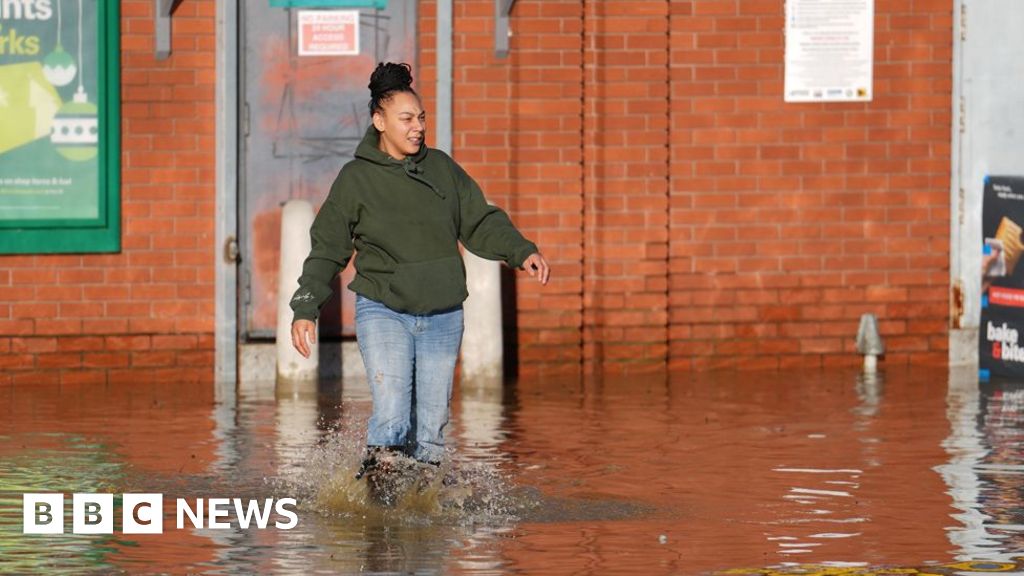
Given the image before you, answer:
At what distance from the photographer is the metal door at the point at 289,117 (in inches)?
595

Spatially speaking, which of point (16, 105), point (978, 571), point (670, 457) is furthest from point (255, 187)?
point (978, 571)

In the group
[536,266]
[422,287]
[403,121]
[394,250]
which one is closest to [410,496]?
[422,287]

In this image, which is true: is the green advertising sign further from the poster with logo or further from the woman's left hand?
the woman's left hand

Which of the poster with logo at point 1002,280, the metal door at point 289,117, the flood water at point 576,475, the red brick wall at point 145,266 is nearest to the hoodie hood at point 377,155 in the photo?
the flood water at point 576,475

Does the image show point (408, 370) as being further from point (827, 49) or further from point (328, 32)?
point (827, 49)

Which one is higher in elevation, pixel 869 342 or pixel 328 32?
pixel 328 32

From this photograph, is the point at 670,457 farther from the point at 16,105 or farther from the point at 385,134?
the point at 16,105

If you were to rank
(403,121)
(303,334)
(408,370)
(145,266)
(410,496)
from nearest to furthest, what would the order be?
(303,334), (403,121), (408,370), (410,496), (145,266)

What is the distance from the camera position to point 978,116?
15.9 meters

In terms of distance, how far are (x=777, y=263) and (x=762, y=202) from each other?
435 mm

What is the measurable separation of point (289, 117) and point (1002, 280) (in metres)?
4.89

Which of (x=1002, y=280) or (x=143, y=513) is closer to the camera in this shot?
(x=143, y=513)

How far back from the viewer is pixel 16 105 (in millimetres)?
14727

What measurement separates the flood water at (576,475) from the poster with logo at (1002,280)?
1.10 feet
